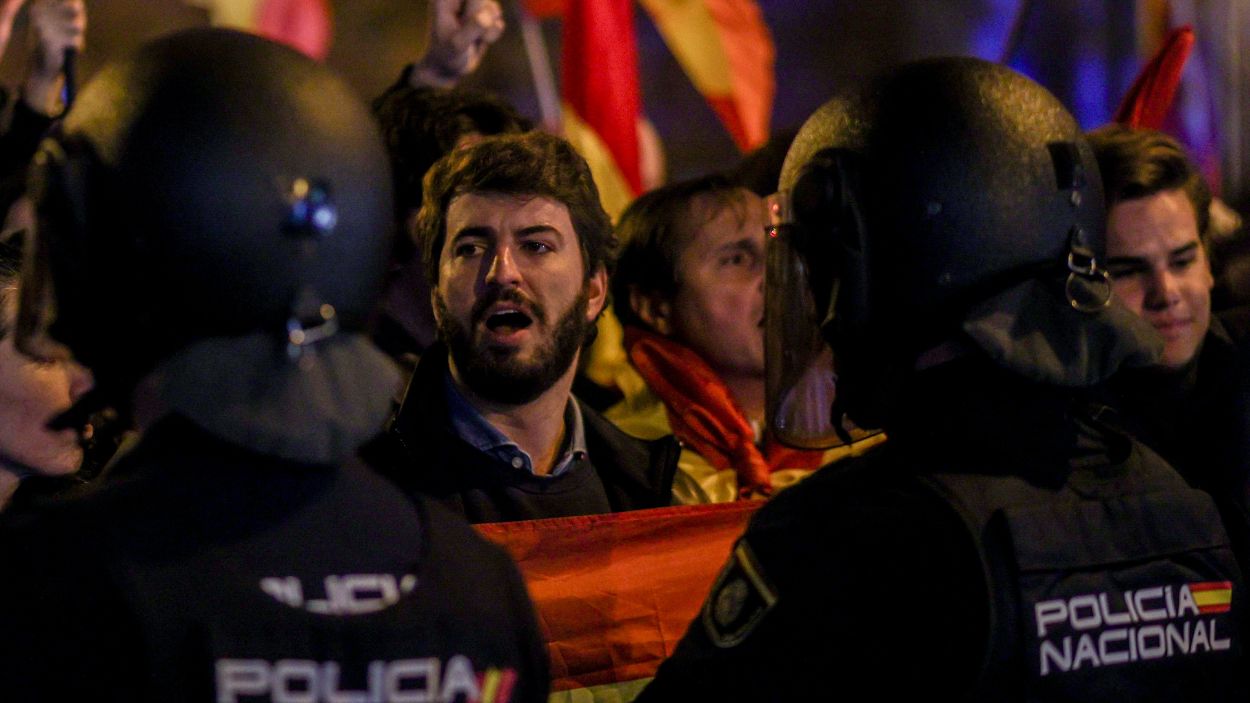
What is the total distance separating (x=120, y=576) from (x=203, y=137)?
0.54 m

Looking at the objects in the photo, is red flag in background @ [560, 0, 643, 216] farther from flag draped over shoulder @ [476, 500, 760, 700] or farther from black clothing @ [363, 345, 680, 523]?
flag draped over shoulder @ [476, 500, 760, 700]

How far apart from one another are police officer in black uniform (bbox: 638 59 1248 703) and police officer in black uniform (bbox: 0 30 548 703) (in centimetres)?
48

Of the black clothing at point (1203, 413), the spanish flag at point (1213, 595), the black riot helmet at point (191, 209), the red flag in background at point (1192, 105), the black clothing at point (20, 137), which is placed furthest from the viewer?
the red flag in background at point (1192, 105)

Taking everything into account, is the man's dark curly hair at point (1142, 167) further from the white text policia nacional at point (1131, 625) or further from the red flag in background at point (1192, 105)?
the red flag in background at point (1192, 105)

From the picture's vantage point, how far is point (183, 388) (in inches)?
69.2

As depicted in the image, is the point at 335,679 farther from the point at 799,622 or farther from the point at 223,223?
the point at 799,622

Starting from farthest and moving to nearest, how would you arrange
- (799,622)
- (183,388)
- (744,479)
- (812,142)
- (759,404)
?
(759,404) < (744,479) < (812,142) < (799,622) < (183,388)

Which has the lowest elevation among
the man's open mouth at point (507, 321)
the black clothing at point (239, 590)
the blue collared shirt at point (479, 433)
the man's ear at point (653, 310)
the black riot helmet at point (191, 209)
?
the man's ear at point (653, 310)

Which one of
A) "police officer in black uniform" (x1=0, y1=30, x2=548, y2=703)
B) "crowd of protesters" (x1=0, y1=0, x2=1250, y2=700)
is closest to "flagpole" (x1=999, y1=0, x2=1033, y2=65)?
"crowd of protesters" (x1=0, y1=0, x2=1250, y2=700)

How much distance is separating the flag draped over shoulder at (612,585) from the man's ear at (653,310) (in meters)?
1.32

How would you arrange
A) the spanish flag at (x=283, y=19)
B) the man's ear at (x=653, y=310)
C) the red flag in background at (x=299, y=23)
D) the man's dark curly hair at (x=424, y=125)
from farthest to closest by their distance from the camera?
1. the red flag in background at (x=299, y=23)
2. the spanish flag at (x=283, y=19)
3. the man's ear at (x=653, y=310)
4. the man's dark curly hair at (x=424, y=125)

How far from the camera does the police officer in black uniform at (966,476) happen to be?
209 centimetres

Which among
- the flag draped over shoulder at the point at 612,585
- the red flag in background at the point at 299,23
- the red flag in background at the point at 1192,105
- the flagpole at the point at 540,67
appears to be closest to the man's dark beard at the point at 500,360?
the flag draped over shoulder at the point at 612,585

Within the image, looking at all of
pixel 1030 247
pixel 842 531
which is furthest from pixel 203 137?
pixel 1030 247
